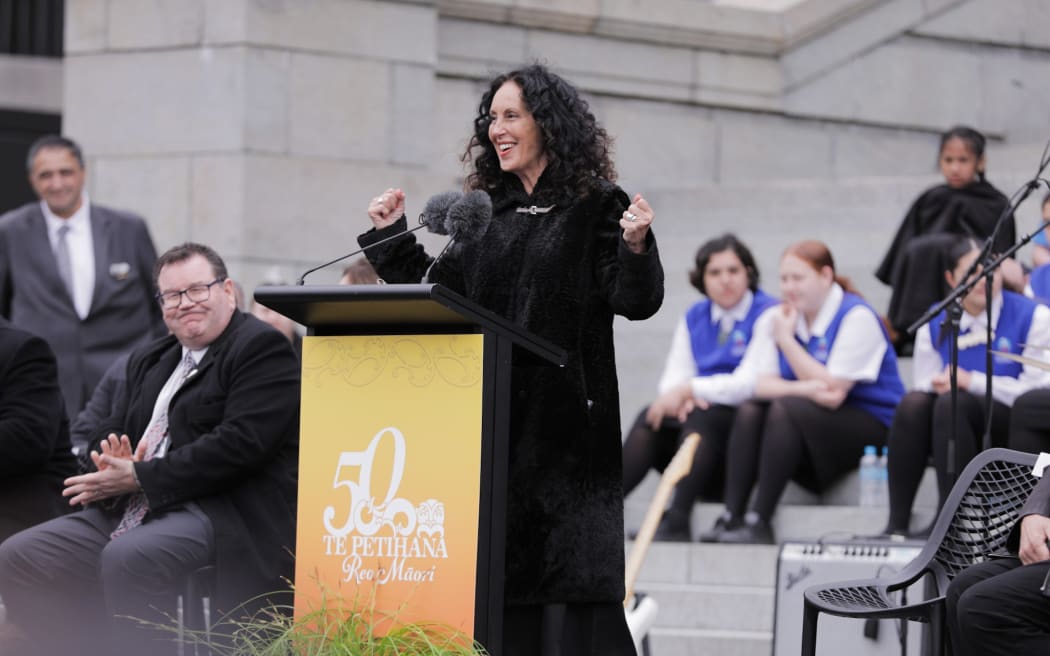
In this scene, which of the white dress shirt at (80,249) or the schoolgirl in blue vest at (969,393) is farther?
the white dress shirt at (80,249)

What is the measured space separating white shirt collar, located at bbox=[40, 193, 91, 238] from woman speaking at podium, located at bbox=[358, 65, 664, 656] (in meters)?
4.70

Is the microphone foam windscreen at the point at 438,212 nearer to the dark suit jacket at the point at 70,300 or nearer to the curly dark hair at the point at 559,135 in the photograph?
the curly dark hair at the point at 559,135

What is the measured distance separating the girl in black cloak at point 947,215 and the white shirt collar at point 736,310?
2.70 feet

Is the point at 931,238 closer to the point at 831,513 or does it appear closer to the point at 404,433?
the point at 831,513

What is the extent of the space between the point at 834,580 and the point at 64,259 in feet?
14.8

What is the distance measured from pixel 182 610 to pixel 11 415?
1272mm

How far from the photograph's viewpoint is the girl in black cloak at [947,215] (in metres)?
9.17

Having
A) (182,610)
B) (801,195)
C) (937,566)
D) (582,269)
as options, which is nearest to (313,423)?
(582,269)

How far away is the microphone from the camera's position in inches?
181

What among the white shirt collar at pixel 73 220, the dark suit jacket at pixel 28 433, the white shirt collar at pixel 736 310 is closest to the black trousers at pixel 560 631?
the dark suit jacket at pixel 28 433

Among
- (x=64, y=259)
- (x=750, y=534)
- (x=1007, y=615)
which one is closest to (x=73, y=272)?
(x=64, y=259)

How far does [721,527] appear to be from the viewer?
27.2 feet

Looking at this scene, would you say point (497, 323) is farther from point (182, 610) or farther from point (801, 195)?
point (801, 195)

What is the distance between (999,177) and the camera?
11008mm
